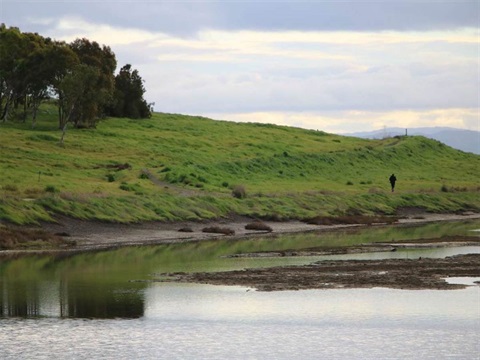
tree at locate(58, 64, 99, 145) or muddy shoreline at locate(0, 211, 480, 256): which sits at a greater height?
tree at locate(58, 64, 99, 145)

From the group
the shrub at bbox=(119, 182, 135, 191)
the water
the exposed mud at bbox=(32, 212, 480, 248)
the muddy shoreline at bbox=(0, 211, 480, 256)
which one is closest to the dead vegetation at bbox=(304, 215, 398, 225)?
the muddy shoreline at bbox=(0, 211, 480, 256)

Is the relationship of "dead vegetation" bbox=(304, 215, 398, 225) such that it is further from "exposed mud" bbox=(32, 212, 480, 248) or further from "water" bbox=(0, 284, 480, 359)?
"water" bbox=(0, 284, 480, 359)

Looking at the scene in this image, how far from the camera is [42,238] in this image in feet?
211

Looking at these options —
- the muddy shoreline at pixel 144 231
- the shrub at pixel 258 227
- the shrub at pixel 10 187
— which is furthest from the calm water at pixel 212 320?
the shrub at pixel 258 227

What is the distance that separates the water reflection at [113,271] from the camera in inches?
1594

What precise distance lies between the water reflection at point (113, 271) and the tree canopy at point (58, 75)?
42585mm

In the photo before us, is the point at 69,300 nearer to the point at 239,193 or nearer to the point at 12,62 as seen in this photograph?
the point at 239,193

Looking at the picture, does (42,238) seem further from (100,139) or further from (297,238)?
(100,139)

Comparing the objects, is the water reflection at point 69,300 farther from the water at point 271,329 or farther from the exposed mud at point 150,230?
the exposed mud at point 150,230

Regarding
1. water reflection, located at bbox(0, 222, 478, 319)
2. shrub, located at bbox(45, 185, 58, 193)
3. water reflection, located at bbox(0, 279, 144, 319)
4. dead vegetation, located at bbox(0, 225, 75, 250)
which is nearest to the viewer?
water reflection, located at bbox(0, 279, 144, 319)

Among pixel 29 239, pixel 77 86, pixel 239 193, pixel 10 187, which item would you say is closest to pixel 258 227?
pixel 239 193

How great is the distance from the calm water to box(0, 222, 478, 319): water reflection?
88 mm

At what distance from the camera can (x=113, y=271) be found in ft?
174

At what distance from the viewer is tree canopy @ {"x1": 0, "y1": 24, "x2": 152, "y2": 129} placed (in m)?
111
